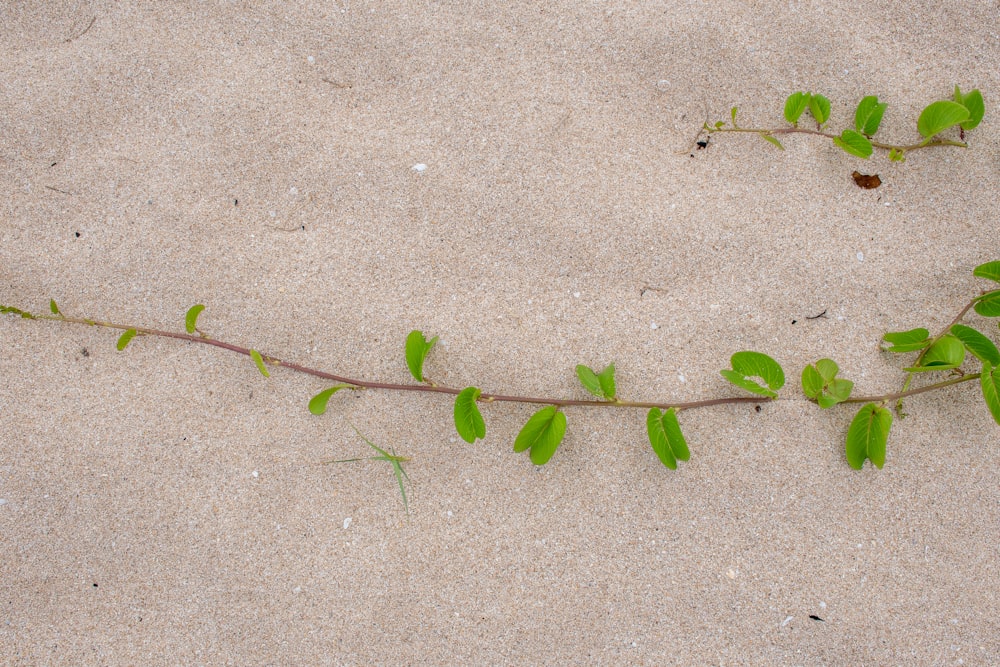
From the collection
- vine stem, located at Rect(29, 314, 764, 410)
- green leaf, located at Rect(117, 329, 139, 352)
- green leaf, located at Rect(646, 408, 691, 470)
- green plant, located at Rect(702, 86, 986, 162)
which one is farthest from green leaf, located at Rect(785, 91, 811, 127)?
green leaf, located at Rect(117, 329, 139, 352)

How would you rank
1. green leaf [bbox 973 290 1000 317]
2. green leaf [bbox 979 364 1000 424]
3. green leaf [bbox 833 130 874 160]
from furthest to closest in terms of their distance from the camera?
green leaf [bbox 833 130 874 160] < green leaf [bbox 973 290 1000 317] < green leaf [bbox 979 364 1000 424]

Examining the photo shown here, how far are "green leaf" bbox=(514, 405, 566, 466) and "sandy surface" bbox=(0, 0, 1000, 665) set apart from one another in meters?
0.11

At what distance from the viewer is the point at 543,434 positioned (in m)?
1.47

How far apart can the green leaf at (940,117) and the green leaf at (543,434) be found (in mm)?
1172

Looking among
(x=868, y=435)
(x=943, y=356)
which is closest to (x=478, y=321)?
(x=868, y=435)

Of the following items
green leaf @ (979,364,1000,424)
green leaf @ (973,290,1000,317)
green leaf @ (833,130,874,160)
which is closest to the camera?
green leaf @ (979,364,1000,424)

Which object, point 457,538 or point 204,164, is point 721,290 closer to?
point 457,538

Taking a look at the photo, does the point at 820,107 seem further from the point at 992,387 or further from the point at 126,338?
the point at 126,338

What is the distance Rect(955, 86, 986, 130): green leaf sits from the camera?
1611 millimetres

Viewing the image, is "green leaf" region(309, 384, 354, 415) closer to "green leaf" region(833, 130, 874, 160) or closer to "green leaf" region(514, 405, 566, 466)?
"green leaf" region(514, 405, 566, 466)

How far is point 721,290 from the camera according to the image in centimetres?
161

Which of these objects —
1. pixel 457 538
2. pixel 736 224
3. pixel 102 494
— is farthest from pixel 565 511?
pixel 102 494

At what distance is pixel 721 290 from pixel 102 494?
1.62 m

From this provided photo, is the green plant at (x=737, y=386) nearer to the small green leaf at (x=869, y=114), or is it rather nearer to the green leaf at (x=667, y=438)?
the green leaf at (x=667, y=438)
